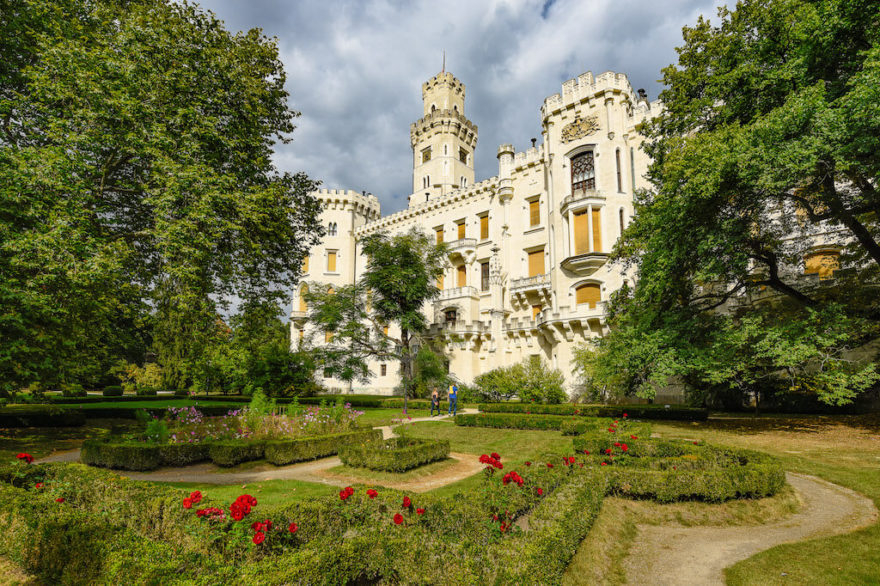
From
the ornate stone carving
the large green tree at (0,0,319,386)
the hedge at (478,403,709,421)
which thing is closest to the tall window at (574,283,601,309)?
the hedge at (478,403,709,421)

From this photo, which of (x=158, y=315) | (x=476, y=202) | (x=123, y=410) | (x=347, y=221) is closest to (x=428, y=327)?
(x=476, y=202)

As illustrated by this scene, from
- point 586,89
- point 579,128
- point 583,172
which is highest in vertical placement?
point 586,89

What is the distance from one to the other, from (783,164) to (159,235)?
17.6 meters

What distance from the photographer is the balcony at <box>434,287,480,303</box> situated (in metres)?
36.2

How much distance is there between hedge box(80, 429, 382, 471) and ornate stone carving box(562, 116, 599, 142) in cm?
2806

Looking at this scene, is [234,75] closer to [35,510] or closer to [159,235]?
[159,235]

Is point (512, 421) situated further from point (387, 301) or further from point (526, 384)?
point (387, 301)

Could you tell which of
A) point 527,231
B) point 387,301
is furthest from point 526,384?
point 527,231

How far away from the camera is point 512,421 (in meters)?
17.1

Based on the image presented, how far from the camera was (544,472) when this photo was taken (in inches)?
293

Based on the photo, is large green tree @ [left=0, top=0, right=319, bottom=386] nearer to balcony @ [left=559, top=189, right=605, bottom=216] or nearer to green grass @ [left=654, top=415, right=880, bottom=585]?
green grass @ [left=654, top=415, right=880, bottom=585]

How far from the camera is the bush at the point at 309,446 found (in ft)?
35.8

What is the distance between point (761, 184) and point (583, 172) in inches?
743

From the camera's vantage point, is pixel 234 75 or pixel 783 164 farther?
pixel 234 75
